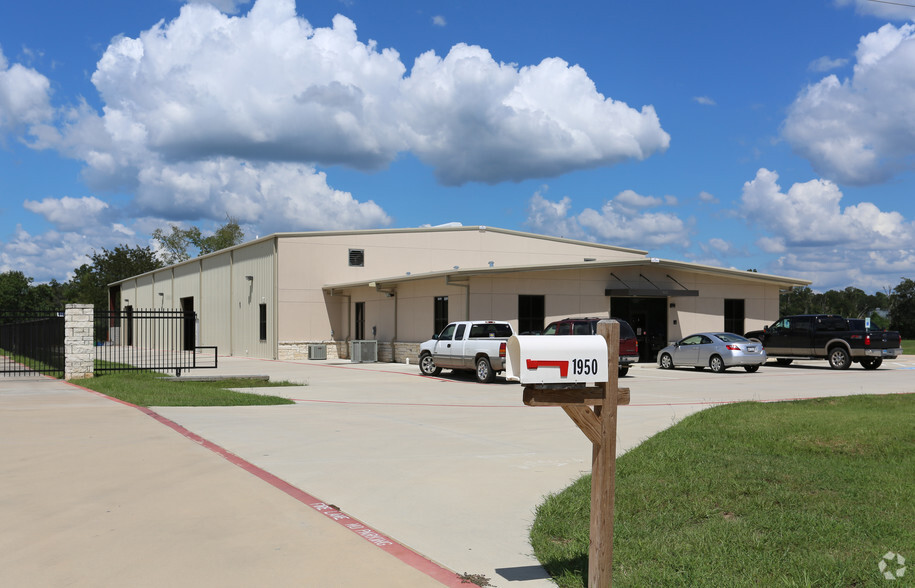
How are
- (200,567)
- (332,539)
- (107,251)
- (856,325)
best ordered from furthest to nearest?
1. (107,251)
2. (856,325)
3. (332,539)
4. (200,567)

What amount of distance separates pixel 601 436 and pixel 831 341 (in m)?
26.8

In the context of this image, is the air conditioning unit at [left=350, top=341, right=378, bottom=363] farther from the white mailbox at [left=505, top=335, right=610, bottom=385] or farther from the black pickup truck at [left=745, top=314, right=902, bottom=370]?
the white mailbox at [left=505, top=335, right=610, bottom=385]

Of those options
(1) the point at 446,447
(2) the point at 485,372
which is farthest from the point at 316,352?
(1) the point at 446,447

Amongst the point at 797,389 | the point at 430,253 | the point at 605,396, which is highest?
the point at 430,253

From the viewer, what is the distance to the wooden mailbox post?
4699 mm

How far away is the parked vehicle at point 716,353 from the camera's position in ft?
87.6

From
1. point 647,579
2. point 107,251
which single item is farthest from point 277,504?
point 107,251

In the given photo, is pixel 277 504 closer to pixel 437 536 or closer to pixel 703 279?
pixel 437 536

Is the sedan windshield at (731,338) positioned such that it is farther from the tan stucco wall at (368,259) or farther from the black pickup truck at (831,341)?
the tan stucco wall at (368,259)

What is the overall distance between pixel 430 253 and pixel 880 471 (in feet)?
109

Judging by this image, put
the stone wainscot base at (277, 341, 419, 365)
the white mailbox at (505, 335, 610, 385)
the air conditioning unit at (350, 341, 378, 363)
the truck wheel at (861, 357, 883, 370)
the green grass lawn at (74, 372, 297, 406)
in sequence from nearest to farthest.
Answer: the white mailbox at (505, 335, 610, 385) → the green grass lawn at (74, 372, 297, 406) → the truck wheel at (861, 357, 883, 370) → the stone wainscot base at (277, 341, 419, 365) → the air conditioning unit at (350, 341, 378, 363)

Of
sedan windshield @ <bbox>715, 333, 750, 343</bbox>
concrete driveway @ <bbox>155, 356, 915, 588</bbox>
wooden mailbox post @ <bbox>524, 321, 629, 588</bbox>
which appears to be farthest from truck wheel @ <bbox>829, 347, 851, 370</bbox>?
wooden mailbox post @ <bbox>524, 321, 629, 588</bbox>

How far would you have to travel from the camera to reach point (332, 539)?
6004mm

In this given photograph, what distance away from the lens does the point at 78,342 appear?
2188 centimetres
